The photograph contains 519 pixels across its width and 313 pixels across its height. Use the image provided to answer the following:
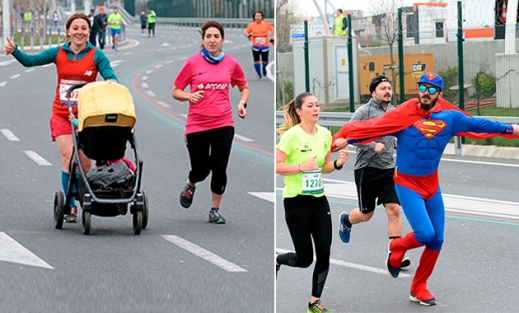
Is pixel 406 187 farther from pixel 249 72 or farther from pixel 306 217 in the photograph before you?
pixel 249 72

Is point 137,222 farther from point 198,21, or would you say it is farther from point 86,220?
point 198,21

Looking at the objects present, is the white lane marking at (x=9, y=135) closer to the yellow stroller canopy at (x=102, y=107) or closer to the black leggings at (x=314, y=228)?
the yellow stroller canopy at (x=102, y=107)

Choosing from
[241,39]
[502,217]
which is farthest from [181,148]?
[241,39]

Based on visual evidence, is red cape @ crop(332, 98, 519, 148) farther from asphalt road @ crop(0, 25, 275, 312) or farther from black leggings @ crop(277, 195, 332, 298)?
asphalt road @ crop(0, 25, 275, 312)

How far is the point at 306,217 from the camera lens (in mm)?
7586

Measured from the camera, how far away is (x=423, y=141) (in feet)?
26.0

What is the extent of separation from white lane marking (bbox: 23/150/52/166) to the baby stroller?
5024 mm

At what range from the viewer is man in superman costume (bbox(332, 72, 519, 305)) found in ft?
26.0

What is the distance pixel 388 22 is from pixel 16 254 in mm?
16517

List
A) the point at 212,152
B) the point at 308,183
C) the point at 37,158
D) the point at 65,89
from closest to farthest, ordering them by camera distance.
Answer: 1. the point at 308,183
2. the point at 65,89
3. the point at 212,152
4. the point at 37,158

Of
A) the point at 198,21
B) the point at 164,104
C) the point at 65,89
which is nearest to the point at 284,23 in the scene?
the point at 164,104

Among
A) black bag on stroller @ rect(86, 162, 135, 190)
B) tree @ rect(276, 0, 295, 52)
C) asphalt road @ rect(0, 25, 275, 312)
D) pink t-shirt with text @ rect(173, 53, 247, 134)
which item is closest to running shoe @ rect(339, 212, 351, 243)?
asphalt road @ rect(0, 25, 275, 312)

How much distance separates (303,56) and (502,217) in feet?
52.9

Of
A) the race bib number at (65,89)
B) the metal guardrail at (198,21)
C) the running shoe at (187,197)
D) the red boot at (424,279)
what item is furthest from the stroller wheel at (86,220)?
the metal guardrail at (198,21)
